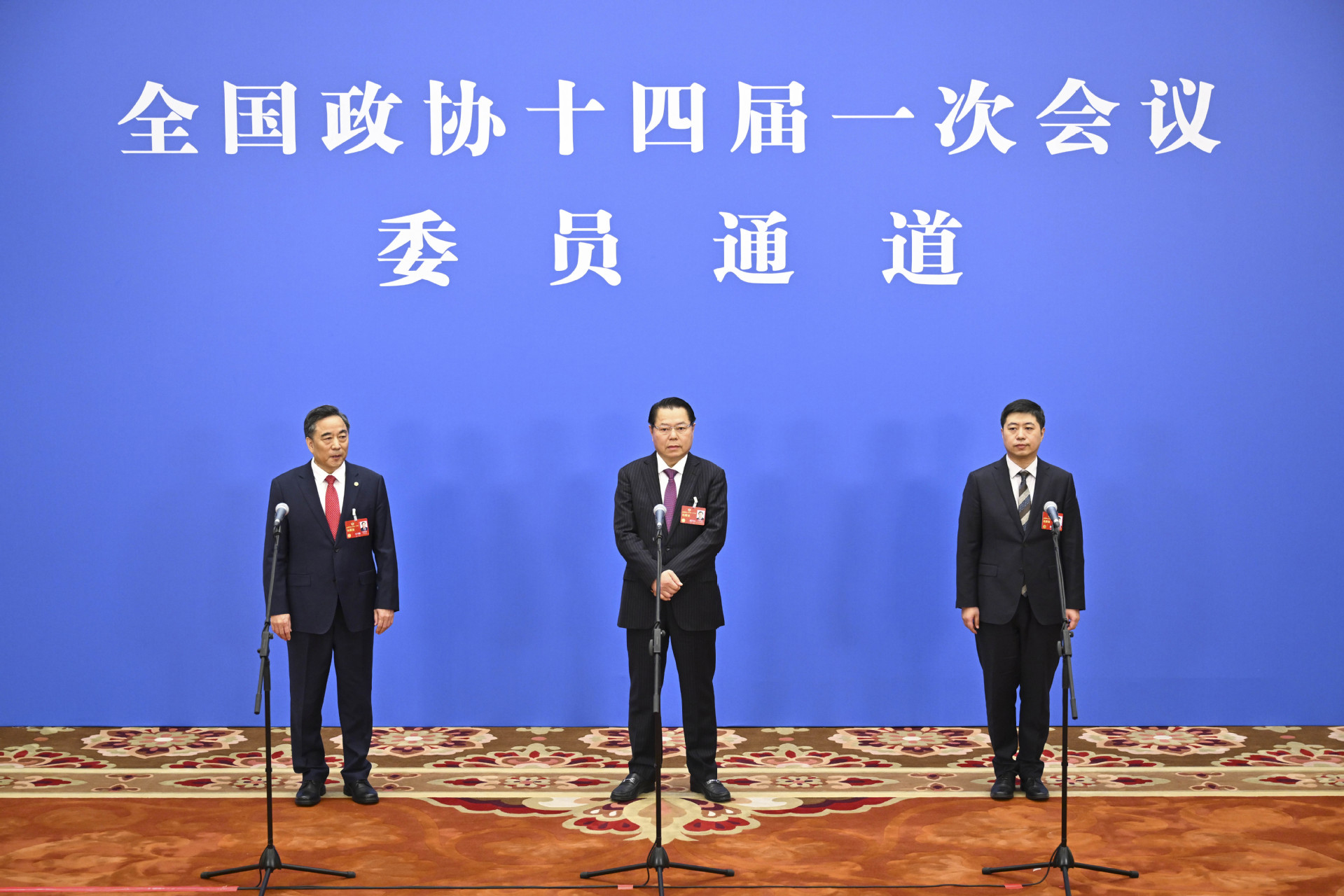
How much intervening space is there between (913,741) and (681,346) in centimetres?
201

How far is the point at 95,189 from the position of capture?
4848mm

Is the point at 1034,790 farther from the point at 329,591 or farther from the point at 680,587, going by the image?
the point at 329,591

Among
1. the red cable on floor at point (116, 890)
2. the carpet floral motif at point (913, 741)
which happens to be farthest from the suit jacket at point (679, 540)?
the red cable on floor at point (116, 890)

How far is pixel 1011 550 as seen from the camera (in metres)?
3.83

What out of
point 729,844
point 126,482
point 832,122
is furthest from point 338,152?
point 729,844

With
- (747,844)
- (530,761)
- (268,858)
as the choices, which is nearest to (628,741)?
(530,761)

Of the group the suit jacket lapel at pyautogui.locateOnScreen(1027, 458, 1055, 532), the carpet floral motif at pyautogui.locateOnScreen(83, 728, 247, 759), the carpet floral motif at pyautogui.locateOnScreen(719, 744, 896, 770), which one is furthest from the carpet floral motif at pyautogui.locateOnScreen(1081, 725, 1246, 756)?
the carpet floral motif at pyautogui.locateOnScreen(83, 728, 247, 759)

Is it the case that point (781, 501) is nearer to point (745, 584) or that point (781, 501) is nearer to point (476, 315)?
point (745, 584)

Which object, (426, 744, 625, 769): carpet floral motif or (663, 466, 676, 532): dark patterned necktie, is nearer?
(663, 466, 676, 532): dark patterned necktie

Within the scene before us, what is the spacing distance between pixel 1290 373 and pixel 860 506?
201cm

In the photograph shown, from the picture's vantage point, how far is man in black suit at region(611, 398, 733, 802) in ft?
12.6

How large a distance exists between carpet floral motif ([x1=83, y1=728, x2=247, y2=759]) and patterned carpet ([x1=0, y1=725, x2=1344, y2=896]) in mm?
14

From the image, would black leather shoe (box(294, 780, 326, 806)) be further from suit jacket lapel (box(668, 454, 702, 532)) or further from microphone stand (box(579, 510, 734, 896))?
suit jacket lapel (box(668, 454, 702, 532))

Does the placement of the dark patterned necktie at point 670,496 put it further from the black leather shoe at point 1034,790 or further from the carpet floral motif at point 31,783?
the carpet floral motif at point 31,783
